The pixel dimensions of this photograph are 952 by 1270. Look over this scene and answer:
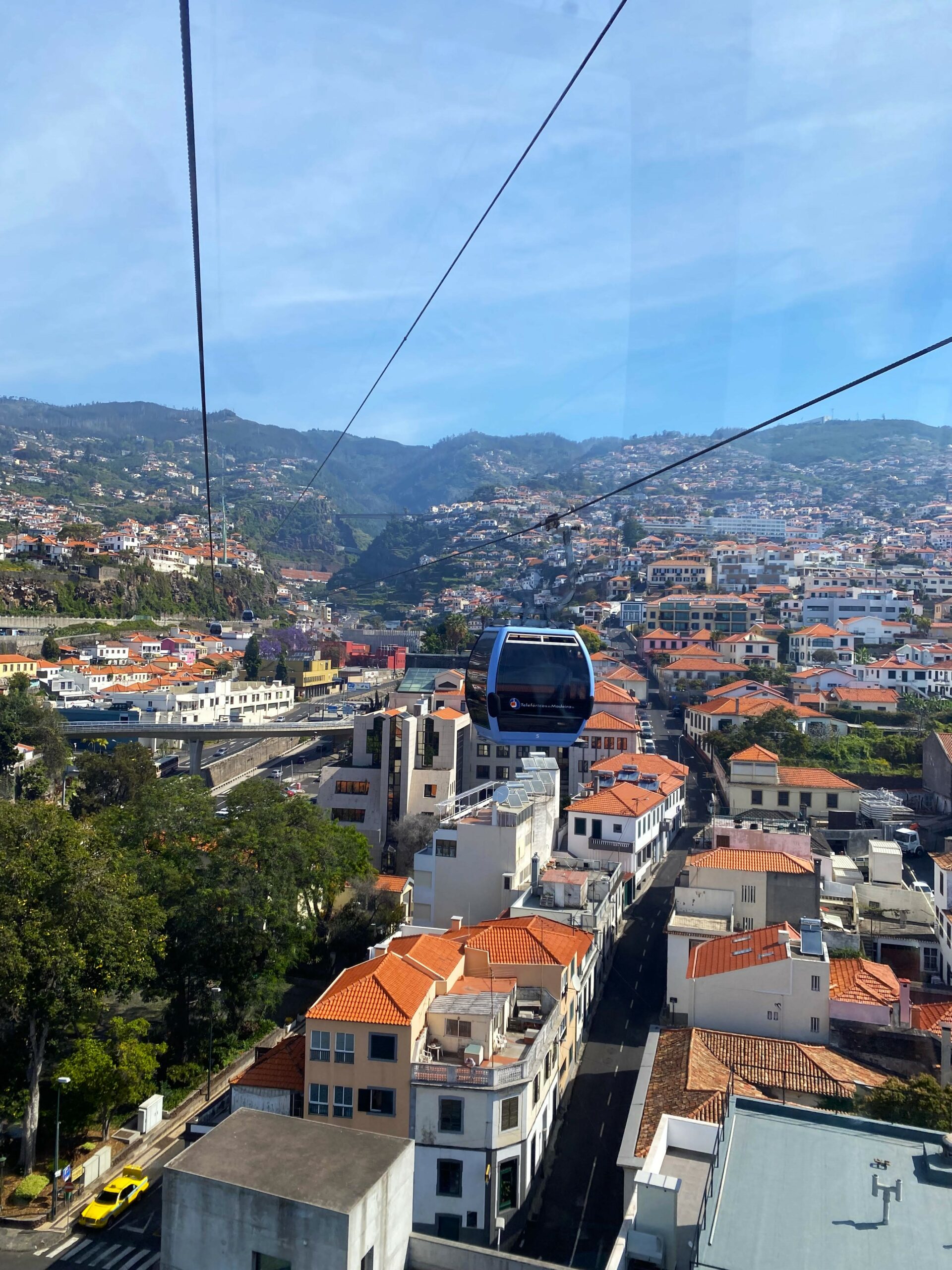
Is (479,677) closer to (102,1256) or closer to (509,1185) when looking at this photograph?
(509,1185)

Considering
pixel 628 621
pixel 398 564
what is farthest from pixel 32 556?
pixel 628 621

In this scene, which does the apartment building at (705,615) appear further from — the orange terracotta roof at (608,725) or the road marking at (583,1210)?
the road marking at (583,1210)

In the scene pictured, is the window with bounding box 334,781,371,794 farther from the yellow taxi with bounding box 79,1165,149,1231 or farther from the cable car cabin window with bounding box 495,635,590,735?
the cable car cabin window with bounding box 495,635,590,735

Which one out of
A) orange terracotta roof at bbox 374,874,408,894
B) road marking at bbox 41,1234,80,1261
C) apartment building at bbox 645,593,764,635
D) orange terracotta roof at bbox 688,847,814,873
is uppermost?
apartment building at bbox 645,593,764,635

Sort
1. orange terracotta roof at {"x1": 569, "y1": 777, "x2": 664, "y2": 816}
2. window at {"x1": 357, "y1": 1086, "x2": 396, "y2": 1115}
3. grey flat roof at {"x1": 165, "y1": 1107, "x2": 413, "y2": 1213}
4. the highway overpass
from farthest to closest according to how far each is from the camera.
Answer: the highway overpass < orange terracotta roof at {"x1": 569, "y1": 777, "x2": 664, "y2": 816} < window at {"x1": 357, "y1": 1086, "x2": 396, "y2": 1115} < grey flat roof at {"x1": 165, "y1": 1107, "x2": 413, "y2": 1213}

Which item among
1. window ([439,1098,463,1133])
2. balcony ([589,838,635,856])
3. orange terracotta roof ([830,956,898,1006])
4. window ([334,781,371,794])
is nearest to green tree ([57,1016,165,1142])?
window ([439,1098,463,1133])
